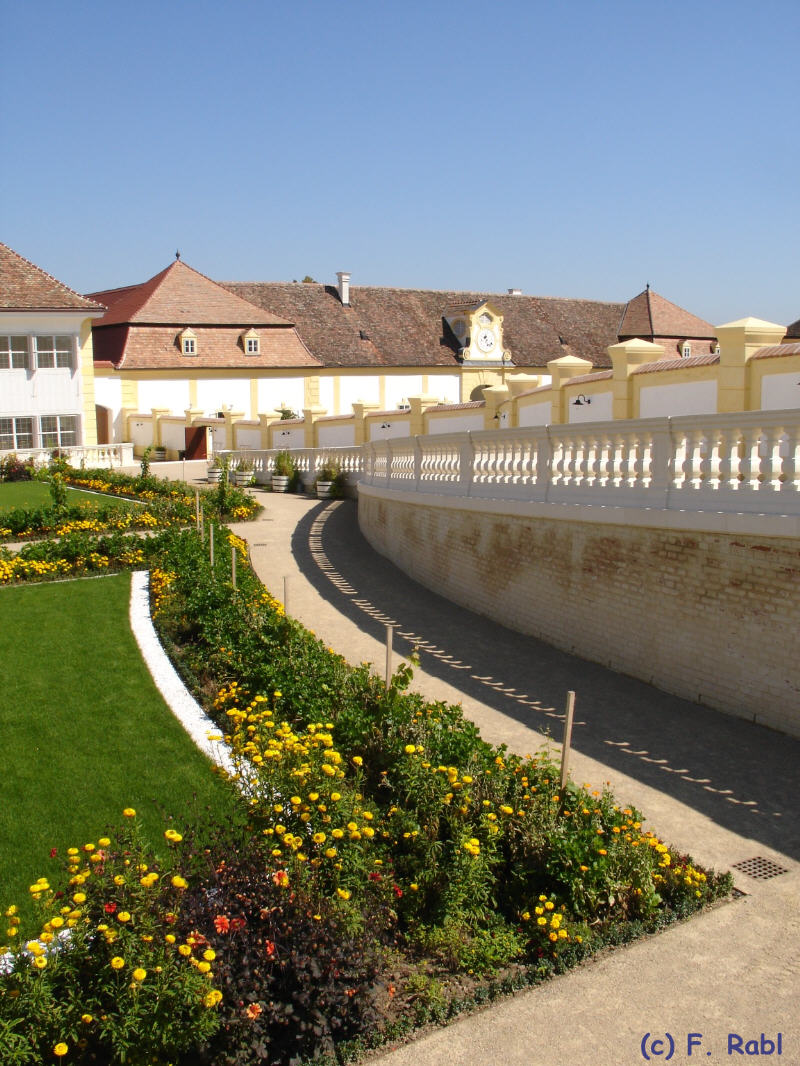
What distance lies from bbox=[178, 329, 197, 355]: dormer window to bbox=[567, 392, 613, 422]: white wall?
26.9 meters

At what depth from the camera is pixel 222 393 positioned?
4097 centimetres

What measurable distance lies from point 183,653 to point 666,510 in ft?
18.1

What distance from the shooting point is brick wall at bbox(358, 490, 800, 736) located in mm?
9023

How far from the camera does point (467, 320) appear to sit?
48.2 metres

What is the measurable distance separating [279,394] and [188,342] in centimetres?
449

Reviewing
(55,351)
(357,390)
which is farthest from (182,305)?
(55,351)

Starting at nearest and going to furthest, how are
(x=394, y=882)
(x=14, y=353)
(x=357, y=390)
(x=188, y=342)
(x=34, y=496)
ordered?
(x=394, y=882), (x=34, y=496), (x=14, y=353), (x=188, y=342), (x=357, y=390)

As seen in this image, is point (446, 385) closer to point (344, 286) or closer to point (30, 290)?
point (344, 286)

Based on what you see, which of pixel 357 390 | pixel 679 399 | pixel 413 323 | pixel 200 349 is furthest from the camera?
pixel 413 323

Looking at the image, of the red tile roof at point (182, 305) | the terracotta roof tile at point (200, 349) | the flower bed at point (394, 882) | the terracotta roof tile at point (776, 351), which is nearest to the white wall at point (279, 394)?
the terracotta roof tile at point (200, 349)

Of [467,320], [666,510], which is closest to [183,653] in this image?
[666,510]

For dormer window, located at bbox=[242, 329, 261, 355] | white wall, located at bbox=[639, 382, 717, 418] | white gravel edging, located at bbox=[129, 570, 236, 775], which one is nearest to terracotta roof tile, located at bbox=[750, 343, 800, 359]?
white wall, located at bbox=[639, 382, 717, 418]

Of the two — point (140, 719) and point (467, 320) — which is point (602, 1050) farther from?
point (467, 320)

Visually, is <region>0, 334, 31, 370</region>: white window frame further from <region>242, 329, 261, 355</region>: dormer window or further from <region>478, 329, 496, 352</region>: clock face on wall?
<region>478, 329, 496, 352</region>: clock face on wall
